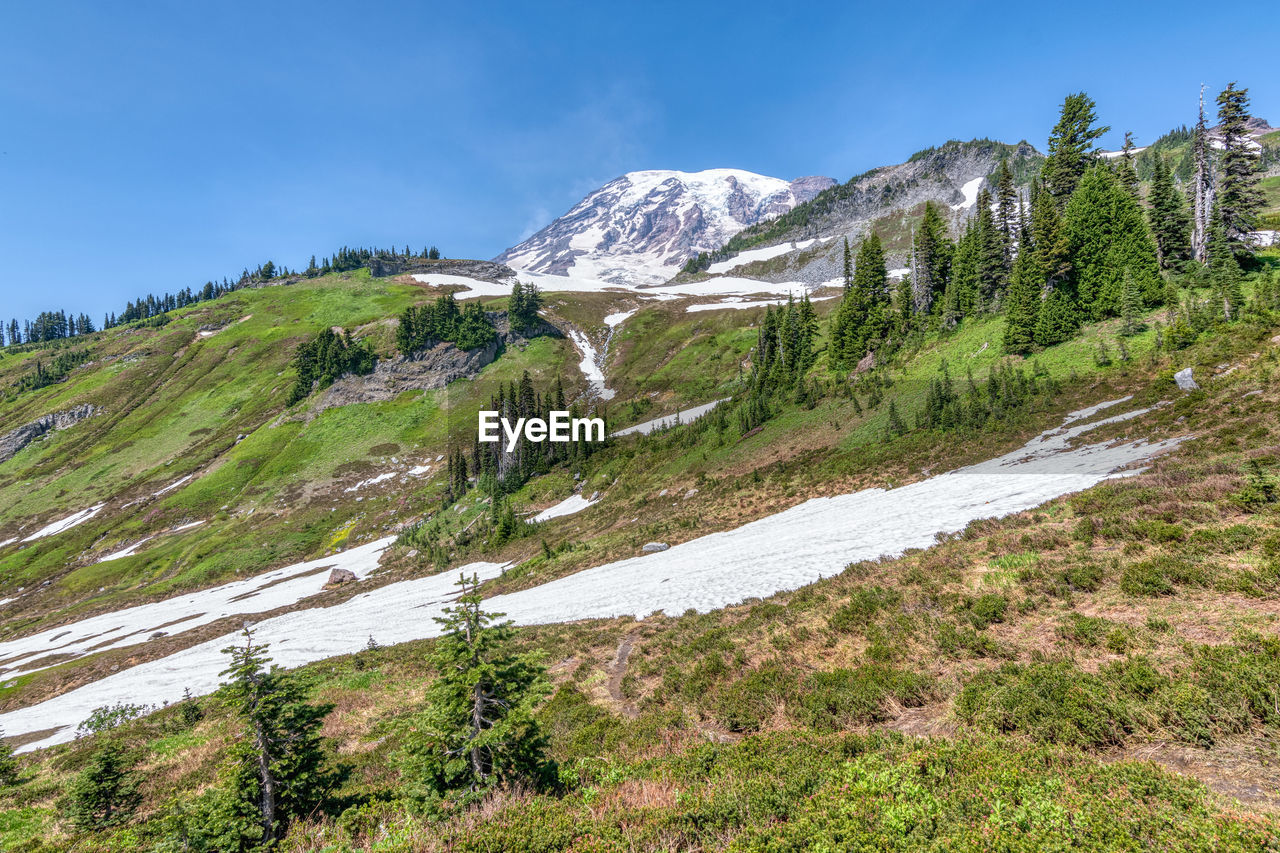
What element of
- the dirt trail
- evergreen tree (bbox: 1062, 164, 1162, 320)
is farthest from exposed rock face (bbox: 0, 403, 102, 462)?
evergreen tree (bbox: 1062, 164, 1162, 320)

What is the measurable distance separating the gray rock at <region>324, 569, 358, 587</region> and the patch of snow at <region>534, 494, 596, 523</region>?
20.8m

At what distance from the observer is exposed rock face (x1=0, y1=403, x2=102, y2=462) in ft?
394

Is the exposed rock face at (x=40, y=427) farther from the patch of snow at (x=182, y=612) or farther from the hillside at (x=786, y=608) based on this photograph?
the patch of snow at (x=182, y=612)

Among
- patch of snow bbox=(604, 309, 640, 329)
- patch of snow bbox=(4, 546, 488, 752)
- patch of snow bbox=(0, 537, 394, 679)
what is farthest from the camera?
patch of snow bbox=(604, 309, 640, 329)

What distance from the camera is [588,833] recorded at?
6.32 m

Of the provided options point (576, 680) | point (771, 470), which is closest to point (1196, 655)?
point (576, 680)

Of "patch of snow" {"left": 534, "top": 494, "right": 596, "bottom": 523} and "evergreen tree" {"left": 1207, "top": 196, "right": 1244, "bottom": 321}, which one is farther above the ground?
"evergreen tree" {"left": 1207, "top": 196, "right": 1244, "bottom": 321}

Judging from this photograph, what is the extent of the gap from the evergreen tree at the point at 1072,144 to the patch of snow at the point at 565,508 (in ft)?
199

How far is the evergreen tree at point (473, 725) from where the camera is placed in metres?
7.77

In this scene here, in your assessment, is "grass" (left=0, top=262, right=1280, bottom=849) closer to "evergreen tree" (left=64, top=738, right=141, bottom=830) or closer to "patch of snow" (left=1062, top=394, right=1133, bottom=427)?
"patch of snow" (left=1062, top=394, right=1133, bottom=427)

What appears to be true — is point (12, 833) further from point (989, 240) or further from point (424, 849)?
point (989, 240)

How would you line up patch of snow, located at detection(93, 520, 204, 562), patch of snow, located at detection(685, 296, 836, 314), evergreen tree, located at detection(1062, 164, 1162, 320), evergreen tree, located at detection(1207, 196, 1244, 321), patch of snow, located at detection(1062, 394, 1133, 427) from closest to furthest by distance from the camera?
patch of snow, located at detection(1062, 394, 1133, 427), evergreen tree, located at detection(1207, 196, 1244, 321), evergreen tree, located at detection(1062, 164, 1162, 320), patch of snow, located at detection(93, 520, 204, 562), patch of snow, located at detection(685, 296, 836, 314)

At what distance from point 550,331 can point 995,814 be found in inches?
5490

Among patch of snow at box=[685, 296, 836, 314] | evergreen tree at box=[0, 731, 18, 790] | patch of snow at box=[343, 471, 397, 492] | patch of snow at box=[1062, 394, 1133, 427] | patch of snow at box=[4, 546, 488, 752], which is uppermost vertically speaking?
patch of snow at box=[685, 296, 836, 314]
